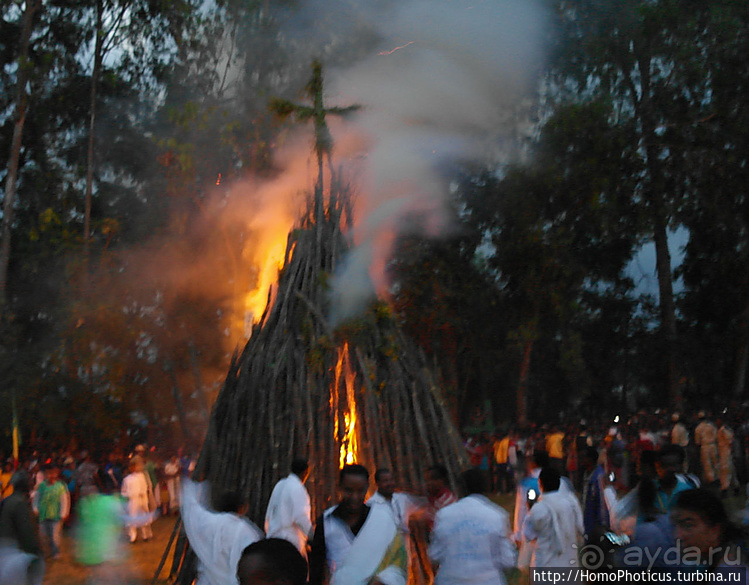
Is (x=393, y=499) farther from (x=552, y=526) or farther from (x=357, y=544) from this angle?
(x=357, y=544)

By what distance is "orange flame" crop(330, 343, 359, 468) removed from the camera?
25.1 feet

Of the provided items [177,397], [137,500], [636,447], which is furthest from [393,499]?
[177,397]

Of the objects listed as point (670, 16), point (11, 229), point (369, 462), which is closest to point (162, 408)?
point (11, 229)

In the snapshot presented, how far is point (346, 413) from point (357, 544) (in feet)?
14.0

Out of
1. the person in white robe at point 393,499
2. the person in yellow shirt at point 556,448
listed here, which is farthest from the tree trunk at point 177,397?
the person in white robe at point 393,499

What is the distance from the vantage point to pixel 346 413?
309 inches

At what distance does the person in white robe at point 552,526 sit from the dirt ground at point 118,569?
188 inches

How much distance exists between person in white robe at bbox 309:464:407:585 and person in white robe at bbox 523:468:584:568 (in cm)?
187

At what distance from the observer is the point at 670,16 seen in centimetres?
1639

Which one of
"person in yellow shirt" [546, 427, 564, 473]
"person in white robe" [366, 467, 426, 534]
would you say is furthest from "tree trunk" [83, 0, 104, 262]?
"person in white robe" [366, 467, 426, 534]

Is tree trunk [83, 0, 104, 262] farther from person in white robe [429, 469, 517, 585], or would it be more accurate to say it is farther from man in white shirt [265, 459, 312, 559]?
person in white robe [429, 469, 517, 585]

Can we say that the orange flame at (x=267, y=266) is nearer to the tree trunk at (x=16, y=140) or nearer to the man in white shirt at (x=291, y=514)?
the man in white shirt at (x=291, y=514)

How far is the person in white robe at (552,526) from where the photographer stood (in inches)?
207

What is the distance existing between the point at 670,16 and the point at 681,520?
1574 centimetres
